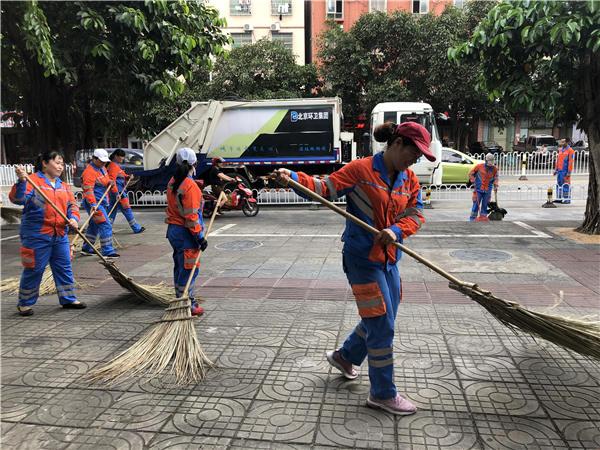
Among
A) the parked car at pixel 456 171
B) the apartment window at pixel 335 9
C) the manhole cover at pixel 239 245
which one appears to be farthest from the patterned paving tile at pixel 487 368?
the apartment window at pixel 335 9

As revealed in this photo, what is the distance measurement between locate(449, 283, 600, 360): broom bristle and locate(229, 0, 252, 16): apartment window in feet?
98.2

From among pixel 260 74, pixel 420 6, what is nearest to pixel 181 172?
pixel 260 74

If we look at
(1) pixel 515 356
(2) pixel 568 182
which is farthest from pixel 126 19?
(2) pixel 568 182

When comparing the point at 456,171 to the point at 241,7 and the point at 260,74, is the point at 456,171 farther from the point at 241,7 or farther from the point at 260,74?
the point at 241,7

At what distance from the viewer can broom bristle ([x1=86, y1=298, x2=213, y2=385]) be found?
11.1ft

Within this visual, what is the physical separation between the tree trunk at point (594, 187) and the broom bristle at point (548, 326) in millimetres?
5963

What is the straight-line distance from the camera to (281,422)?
2.81m

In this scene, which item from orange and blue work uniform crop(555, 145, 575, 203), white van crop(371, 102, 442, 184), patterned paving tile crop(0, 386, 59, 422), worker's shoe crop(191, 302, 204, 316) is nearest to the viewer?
patterned paving tile crop(0, 386, 59, 422)

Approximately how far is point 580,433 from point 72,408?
2.98 m

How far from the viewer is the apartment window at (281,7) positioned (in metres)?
29.4

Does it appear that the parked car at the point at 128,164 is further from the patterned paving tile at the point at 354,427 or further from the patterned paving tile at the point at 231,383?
the patterned paving tile at the point at 354,427

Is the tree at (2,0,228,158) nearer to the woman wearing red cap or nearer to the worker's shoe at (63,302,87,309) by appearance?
the worker's shoe at (63,302,87,309)

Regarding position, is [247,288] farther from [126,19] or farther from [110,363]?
[126,19]

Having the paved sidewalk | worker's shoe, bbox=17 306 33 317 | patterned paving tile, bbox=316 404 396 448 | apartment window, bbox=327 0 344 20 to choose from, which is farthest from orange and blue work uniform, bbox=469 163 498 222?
apartment window, bbox=327 0 344 20
